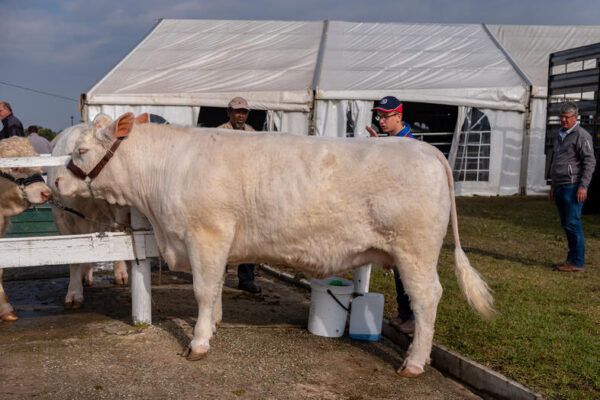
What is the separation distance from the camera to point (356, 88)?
15711 millimetres

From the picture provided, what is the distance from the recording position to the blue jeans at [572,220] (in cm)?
749

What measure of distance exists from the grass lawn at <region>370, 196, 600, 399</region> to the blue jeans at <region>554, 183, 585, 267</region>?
0.84ft

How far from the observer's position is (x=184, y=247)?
15.0 feet

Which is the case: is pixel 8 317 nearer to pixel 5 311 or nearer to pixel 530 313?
pixel 5 311

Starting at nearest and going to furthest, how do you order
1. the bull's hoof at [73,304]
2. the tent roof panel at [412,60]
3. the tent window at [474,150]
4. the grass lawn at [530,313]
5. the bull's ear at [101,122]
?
the grass lawn at [530,313] → the bull's ear at [101,122] → the bull's hoof at [73,304] → the tent roof panel at [412,60] → the tent window at [474,150]

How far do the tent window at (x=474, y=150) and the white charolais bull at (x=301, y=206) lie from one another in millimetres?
12410

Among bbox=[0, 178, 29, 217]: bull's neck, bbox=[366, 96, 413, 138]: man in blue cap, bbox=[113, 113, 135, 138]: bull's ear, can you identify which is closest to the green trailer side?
bbox=[0, 178, 29, 217]: bull's neck

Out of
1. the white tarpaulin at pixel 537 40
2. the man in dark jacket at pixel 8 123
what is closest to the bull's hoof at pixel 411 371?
the man in dark jacket at pixel 8 123

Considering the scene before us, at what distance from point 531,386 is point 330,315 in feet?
5.74

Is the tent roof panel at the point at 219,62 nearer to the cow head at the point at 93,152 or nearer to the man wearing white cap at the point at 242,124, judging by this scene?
the man wearing white cap at the point at 242,124

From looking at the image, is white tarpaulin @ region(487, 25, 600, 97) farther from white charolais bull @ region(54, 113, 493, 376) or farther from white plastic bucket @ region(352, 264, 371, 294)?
white charolais bull @ region(54, 113, 493, 376)

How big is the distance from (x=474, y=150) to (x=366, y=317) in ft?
41.2

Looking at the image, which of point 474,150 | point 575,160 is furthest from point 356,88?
point 575,160

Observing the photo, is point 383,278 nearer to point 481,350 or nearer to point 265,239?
point 481,350
